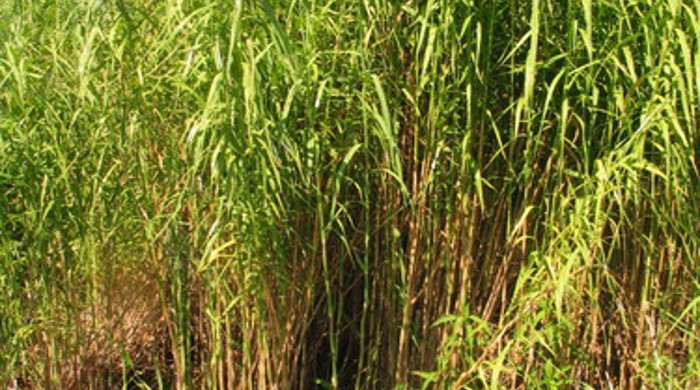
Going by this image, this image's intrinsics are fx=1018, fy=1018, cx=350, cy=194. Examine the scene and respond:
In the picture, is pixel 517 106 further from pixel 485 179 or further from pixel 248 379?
pixel 248 379

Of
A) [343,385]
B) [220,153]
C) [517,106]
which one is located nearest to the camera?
[220,153]

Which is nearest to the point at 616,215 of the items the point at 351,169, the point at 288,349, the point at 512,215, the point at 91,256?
the point at 512,215

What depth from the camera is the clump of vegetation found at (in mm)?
2689

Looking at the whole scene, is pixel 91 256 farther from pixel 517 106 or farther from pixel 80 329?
pixel 517 106

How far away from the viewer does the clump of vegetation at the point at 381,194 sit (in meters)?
2.69

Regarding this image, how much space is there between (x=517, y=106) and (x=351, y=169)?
49 cm

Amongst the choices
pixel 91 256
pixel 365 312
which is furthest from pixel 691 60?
pixel 91 256

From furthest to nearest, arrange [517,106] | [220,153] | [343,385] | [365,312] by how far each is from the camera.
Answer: [343,385], [365,312], [517,106], [220,153]

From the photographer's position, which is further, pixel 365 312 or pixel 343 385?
pixel 343 385

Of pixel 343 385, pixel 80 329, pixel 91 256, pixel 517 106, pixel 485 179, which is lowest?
pixel 343 385

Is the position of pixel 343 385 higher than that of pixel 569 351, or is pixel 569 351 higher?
pixel 569 351

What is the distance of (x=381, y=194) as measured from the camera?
2.96 meters

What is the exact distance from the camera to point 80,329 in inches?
121

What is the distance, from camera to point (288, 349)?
2.88m
